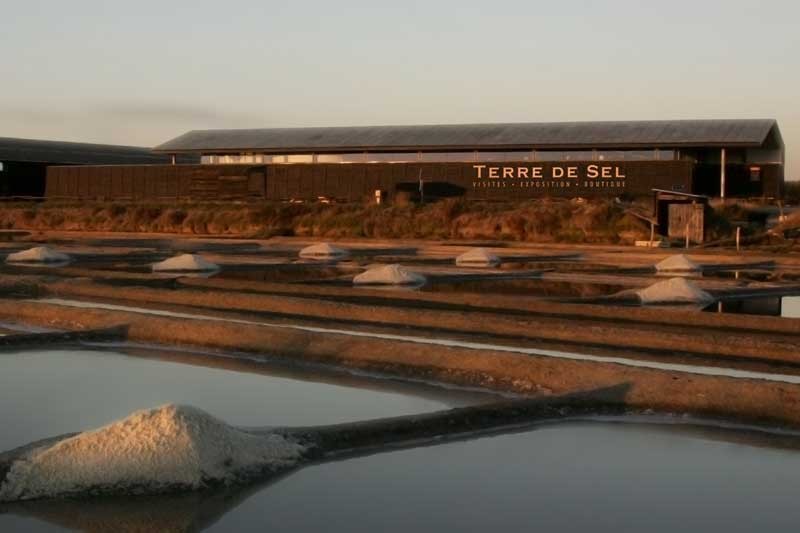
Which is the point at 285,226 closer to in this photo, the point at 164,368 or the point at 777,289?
the point at 777,289

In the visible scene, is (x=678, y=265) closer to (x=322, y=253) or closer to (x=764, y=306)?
(x=764, y=306)

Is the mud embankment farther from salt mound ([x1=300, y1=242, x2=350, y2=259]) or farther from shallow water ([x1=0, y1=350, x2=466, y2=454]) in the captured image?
salt mound ([x1=300, y1=242, x2=350, y2=259])

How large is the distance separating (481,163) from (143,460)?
4156 centimetres

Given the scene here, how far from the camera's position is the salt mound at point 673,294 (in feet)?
59.4

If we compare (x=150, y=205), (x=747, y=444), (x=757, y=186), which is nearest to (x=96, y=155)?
(x=150, y=205)

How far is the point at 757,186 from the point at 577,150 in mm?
7136

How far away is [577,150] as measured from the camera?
47.0m

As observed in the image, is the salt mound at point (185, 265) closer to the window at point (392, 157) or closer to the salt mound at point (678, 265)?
the salt mound at point (678, 265)

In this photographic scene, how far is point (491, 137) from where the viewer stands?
49062 millimetres

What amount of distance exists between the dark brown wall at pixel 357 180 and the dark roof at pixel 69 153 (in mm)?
4060

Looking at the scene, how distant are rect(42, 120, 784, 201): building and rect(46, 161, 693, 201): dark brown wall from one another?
0.04 metres

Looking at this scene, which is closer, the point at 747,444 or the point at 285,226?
the point at 747,444

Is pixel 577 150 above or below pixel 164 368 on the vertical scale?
above

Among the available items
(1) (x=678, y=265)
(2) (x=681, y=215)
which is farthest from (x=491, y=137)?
(1) (x=678, y=265)
